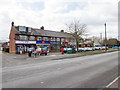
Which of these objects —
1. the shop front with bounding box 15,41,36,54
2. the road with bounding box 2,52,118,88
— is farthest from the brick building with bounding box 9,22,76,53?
the road with bounding box 2,52,118,88

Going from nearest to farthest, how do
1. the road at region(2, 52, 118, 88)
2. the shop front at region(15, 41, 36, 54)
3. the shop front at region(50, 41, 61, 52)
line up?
the road at region(2, 52, 118, 88) < the shop front at region(15, 41, 36, 54) < the shop front at region(50, 41, 61, 52)

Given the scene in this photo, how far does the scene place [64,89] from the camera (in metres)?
4.73

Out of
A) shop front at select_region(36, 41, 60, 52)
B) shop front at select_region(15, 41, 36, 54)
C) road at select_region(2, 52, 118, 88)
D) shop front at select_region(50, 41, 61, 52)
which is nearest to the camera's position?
road at select_region(2, 52, 118, 88)

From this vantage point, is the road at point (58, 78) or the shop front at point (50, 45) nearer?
the road at point (58, 78)

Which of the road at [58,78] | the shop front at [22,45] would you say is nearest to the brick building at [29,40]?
the shop front at [22,45]

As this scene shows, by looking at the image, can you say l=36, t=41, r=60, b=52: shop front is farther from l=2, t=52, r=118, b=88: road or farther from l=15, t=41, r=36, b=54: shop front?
l=2, t=52, r=118, b=88: road

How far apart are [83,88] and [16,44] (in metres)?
29.1

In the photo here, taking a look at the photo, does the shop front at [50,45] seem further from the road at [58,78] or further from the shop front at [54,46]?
the road at [58,78]

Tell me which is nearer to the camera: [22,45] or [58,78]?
[58,78]

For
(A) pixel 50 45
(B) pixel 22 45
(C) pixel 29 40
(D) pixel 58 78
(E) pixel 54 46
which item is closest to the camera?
Answer: (D) pixel 58 78

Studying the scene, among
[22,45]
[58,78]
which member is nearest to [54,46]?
[22,45]

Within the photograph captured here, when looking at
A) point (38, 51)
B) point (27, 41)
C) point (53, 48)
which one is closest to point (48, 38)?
point (53, 48)

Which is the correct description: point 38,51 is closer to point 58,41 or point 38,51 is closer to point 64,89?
point 58,41

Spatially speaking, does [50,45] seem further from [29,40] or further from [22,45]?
[22,45]
